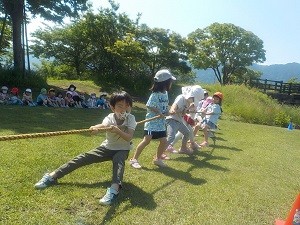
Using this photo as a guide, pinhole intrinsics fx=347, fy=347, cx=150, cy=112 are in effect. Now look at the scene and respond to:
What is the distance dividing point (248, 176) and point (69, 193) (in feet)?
11.0

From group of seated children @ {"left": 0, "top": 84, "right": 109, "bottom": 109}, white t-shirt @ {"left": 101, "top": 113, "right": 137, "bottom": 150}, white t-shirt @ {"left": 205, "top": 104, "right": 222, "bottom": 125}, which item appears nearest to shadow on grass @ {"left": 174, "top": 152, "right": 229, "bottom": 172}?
white t-shirt @ {"left": 205, "top": 104, "right": 222, "bottom": 125}

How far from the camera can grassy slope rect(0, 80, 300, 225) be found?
147 inches

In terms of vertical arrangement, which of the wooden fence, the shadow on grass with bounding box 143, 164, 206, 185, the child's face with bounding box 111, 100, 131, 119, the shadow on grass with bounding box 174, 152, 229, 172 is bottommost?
the wooden fence

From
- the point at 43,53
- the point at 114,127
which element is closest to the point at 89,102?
the point at 114,127

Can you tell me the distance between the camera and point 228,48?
4862 cm

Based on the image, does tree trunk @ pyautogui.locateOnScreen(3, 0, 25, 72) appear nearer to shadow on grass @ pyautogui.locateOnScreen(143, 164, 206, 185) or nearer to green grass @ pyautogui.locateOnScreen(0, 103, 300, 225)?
green grass @ pyautogui.locateOnScreen(0, 103, 300, 225)

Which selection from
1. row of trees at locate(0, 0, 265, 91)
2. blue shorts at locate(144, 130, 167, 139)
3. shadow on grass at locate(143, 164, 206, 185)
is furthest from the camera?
row of trees at locate(0, 0, 265, 91)

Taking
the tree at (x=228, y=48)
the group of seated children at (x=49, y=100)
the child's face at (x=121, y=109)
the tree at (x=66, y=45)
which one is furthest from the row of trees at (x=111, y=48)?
the tree at (x=228, y=48)

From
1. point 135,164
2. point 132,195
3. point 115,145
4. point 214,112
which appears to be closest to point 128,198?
point 132,195

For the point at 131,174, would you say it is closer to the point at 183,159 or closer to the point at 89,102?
the point at 183,159

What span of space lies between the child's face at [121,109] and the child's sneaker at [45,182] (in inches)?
45.7

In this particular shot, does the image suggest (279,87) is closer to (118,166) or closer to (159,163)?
(159,163)

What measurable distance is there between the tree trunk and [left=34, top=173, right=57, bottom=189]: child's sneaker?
46.7 ft

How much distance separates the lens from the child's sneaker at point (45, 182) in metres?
4.21
